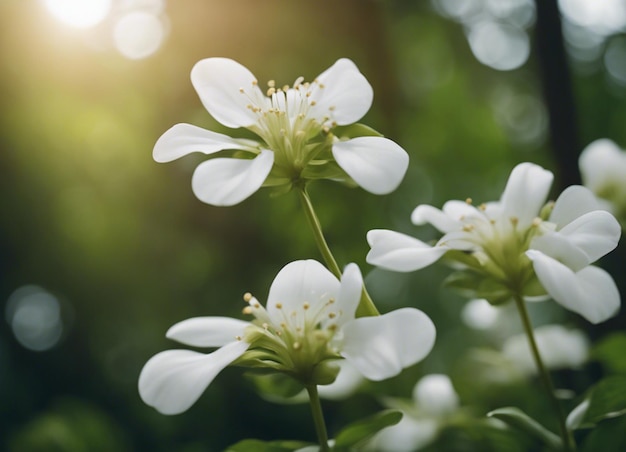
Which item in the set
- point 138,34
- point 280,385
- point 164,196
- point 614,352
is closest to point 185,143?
point 280,385

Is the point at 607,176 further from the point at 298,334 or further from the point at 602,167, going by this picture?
the point at 298,334

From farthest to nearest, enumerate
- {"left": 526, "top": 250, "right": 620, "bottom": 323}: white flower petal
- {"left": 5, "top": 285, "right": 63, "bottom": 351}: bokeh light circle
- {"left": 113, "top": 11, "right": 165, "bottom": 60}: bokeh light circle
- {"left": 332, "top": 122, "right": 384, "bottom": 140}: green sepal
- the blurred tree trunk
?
{"left": 113, "top": 11, "right": 165, "bottom": 60}: bokeh light circle, {"left": 5, "top": 285, "right": 63, "bottom": 351}: bokeh light circle, the blurred tree trunk, {"left": 332, "top": 122, "right": 384, "bottom": 140}: green sepal, {"left": 526, "top": 250, "right": 620, "bottom": 323}: white flower petal

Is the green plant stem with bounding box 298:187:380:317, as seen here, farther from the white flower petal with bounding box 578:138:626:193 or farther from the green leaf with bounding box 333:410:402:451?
the white flower petal with bounding box 578:138:626:193

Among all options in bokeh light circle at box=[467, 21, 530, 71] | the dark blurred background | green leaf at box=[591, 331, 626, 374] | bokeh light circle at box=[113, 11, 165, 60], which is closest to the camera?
green leaf at box=[591, 331, 626, 374]

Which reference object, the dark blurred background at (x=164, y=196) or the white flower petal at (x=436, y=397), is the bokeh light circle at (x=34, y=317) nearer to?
the dark blurred background at (x=164, y=196)

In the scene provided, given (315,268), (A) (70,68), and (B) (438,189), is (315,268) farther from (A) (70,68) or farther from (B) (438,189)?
(A) (70,68)

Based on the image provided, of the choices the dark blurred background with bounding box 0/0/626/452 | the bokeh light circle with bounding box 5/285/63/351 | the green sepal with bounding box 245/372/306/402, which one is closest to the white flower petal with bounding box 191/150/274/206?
the green sepal with bounding box 245/372/306/402
